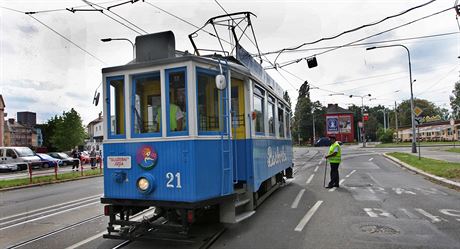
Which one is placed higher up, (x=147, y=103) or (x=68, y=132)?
(x=68, y=132)

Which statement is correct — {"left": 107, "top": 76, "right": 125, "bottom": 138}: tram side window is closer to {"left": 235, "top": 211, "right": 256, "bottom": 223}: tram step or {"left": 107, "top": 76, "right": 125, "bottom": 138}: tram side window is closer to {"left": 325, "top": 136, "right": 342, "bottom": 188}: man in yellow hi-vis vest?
{"left": 235, "top": 211, "right": 256, "bottom": 223}: tram step

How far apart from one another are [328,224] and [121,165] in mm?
3944

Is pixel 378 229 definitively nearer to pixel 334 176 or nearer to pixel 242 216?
pixel 242 216

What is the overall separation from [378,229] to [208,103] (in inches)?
148

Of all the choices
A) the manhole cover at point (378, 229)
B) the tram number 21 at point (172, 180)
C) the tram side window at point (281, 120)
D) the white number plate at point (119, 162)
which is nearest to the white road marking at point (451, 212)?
the manhole cover at point (378, 229)

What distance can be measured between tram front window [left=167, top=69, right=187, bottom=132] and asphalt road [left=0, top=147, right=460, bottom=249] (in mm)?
1947

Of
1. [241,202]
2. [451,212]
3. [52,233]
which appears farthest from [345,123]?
[52,233]

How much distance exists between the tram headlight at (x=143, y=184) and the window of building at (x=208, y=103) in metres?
1.13

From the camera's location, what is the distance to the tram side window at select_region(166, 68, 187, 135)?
543 cm

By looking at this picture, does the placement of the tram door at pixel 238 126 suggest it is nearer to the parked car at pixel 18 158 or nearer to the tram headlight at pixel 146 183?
the tram headlight at pixel 146 183

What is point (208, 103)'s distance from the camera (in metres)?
5.73

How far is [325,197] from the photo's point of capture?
31.8ft

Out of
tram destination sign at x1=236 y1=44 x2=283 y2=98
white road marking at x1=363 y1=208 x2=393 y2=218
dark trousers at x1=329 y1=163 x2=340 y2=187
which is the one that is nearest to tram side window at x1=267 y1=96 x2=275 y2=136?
tram destination sign at x1=236 y1=44 x2=283 y2=98

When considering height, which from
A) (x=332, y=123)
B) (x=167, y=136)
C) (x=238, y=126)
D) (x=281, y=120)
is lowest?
(x=167, y=136)
